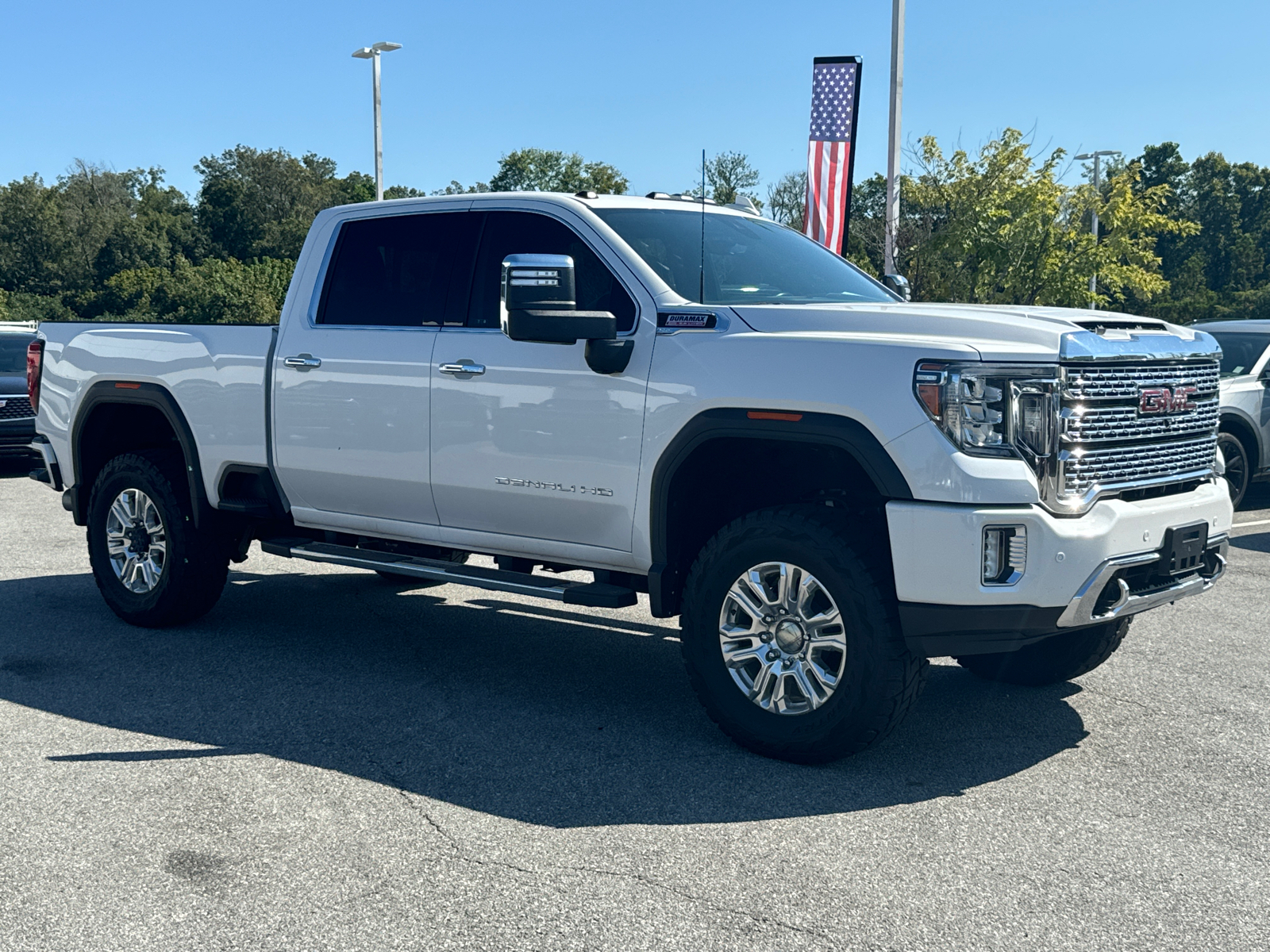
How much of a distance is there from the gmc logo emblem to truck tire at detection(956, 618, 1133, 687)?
3.39ft

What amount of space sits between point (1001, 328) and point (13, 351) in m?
14.4

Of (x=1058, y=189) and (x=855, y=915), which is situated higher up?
(x=1058, y=189)

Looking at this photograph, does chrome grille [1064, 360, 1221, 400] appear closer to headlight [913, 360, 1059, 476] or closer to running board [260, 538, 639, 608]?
headlight [913, 360, 1059, 476]

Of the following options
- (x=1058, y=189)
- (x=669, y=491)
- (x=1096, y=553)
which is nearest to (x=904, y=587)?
(x=1096, y=553)

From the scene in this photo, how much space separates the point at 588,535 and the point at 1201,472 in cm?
245

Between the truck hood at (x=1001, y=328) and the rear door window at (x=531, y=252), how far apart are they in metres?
0.63

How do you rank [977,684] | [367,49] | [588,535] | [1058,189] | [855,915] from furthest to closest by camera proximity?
[367,49], [1058,189], [977,684], [588,535], [855,915]

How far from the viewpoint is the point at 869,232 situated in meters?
27.4

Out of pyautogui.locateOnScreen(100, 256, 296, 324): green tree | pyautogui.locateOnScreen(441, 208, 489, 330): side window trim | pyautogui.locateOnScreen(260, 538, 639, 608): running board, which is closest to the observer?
pyautogui.locateOnScreen(260, 538, 639, 608): running board

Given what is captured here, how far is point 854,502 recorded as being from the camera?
509 centimetres

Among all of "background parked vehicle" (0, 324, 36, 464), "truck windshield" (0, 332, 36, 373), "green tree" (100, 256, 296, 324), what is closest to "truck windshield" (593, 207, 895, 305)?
"background parked vehicle" (0, 324, 36, 464)

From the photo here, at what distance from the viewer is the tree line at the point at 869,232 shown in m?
22.3

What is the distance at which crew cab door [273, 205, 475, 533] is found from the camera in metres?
6.00

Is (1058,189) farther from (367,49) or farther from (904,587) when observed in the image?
(904,587)
